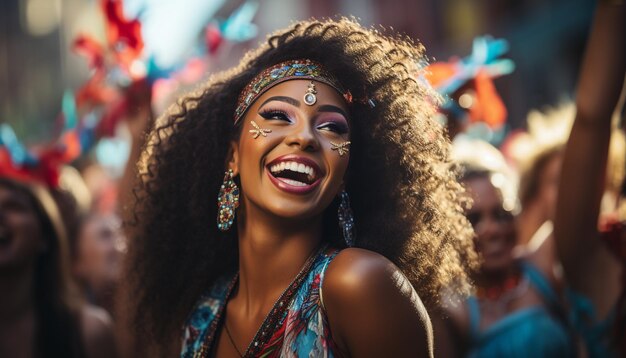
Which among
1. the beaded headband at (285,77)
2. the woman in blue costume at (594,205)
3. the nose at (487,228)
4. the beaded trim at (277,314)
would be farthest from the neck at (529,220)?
the beaded trim at (277,314)

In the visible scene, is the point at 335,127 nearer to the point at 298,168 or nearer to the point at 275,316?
the point at 298,168

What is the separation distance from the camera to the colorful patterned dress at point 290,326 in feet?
7.64

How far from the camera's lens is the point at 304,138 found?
2537 mm

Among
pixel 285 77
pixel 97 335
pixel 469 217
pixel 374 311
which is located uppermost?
pixel 469 217

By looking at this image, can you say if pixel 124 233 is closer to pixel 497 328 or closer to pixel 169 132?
pixel 169 132

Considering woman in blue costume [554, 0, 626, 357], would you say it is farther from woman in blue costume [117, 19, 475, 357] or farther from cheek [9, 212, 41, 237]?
cheek [9, 212, 41, 237]

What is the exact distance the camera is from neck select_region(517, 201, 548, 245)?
5242mm

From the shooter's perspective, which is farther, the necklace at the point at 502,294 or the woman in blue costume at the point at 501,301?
the necklace at the point at 502,294

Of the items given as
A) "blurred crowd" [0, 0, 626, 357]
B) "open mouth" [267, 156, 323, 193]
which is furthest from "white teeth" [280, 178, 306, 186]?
"blurred crowd" [0, 0, 626, 357]

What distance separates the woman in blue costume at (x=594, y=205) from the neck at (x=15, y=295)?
2.58m

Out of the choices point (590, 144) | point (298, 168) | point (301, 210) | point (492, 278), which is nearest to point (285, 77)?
point (298, 168)

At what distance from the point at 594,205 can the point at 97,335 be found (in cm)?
242

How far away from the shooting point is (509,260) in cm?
447

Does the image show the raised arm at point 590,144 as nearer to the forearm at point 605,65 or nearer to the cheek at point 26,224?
the forearm at point 605,65
